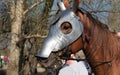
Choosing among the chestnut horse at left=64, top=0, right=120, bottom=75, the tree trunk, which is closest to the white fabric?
the chestnut horse at left=64, top=0, right=120, bottom=75

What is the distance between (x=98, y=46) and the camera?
428 cm

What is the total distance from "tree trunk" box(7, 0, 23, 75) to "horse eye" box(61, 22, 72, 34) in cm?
711

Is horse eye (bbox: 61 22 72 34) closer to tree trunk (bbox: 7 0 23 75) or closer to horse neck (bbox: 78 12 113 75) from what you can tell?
horse neck (bbox: 78 12 113 75)

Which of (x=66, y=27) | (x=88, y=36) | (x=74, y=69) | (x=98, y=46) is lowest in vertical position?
(x=74, y=69)

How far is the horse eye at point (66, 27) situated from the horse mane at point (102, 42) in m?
0.25

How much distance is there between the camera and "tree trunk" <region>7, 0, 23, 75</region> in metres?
11.4

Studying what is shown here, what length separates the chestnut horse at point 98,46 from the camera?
13.9 ft

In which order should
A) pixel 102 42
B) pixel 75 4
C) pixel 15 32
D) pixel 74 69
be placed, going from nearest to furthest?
pixel 75 4 < pixel 102 42 < pixel 74 69 < pixel 15 32

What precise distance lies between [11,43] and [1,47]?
1.40 m

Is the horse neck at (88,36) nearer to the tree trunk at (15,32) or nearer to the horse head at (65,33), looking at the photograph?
the horse head at (65,33)

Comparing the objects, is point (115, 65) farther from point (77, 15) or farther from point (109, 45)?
point (77, 15)

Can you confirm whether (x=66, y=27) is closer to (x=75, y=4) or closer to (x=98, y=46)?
(x=75, y=4)

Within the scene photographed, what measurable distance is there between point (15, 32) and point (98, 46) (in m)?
7.54

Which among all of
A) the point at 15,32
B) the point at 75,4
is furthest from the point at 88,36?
the point at 15,32
